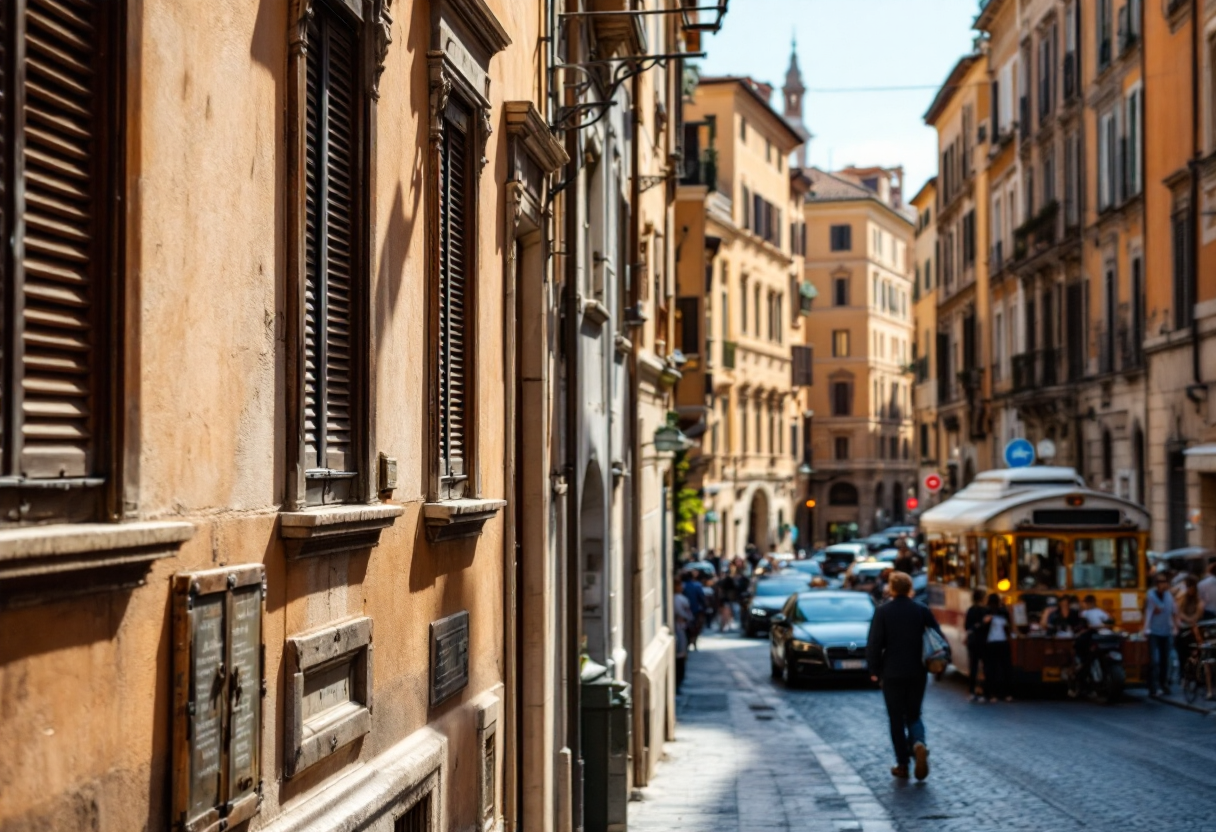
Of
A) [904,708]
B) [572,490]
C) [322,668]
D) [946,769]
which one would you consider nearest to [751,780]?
[946,769]

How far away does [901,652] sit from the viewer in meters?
16.3

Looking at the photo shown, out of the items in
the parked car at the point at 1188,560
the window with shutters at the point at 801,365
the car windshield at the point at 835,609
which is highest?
the window with shutters at the point at 801,365

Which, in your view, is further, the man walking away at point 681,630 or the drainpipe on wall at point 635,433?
the man walking away at point 681,630

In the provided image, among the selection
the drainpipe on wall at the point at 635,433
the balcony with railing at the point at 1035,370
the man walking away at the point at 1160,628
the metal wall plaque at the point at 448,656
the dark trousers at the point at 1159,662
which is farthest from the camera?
the balcony with railing at the point at 1035,370

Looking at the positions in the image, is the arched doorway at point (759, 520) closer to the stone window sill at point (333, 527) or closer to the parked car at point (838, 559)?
the parked car at point (838, 559)

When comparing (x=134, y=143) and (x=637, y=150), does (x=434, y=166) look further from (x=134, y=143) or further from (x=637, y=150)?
(x=637, y=150)

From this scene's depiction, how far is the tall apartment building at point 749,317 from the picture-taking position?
221 ft

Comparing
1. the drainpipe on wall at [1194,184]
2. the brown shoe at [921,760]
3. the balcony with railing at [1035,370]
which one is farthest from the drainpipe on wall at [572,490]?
the balcony with railing at [1035,370]

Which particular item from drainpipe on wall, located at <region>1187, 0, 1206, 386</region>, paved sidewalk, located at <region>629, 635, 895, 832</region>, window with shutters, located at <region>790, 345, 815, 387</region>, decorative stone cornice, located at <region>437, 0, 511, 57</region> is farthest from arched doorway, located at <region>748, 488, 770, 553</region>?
decorative stone cornice, located at <region>437, 0, 511, 57</region>

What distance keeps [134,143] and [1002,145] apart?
52.0m

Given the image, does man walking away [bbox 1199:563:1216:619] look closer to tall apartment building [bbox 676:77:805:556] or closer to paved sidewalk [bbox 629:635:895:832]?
paved sidewalk [bbox 629:635:895:832]

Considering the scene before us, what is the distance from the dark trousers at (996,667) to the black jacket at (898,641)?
9623 mm

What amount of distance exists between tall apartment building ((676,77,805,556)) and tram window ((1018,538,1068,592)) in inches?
→ 1260

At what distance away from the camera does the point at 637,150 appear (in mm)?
20406
